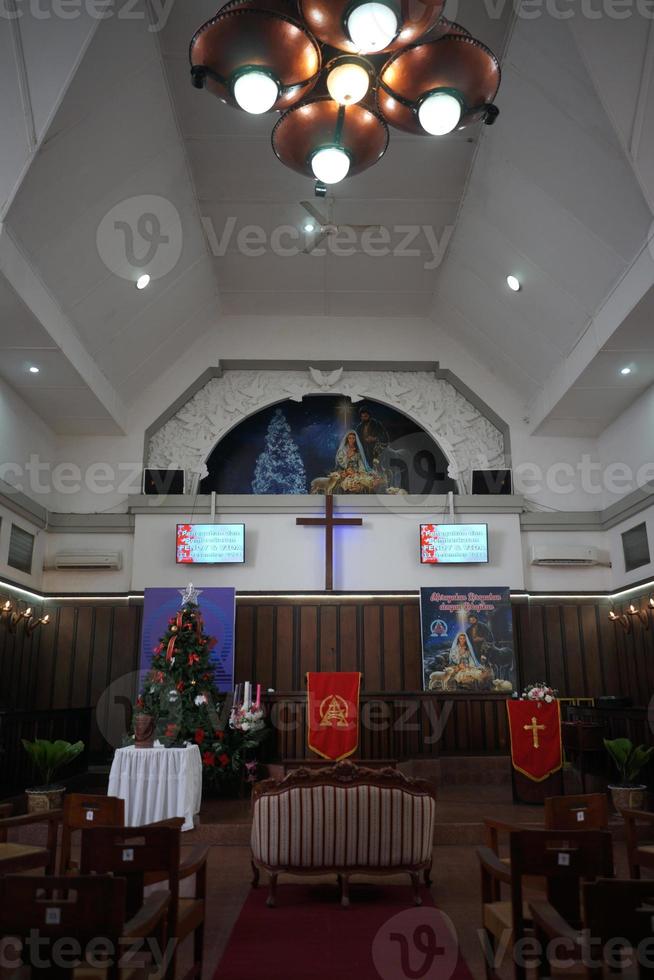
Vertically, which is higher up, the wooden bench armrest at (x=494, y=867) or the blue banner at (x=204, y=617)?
the blue banner at (x=204, y=617)

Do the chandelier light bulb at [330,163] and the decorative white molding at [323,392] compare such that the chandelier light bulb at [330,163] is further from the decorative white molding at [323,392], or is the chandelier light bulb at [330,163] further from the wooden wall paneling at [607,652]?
the wooden wall paneling at [607,652]

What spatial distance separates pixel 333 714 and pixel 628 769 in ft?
11.1

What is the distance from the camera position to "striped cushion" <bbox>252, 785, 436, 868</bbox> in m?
5.24

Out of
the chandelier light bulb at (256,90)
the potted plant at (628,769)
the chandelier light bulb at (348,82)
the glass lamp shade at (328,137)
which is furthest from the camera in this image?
the potted plant at (628,769)

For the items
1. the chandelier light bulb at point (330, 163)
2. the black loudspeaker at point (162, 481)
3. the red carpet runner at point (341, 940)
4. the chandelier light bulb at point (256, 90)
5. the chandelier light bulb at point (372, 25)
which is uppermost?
the black loudspeaker at point (162, 481)

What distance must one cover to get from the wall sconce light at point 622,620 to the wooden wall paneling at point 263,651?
524cm

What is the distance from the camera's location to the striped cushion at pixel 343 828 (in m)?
5.24

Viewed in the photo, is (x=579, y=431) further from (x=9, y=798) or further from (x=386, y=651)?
(x=9, y=798)

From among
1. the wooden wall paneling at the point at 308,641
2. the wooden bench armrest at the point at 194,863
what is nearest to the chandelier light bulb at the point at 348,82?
the wooden bench armrest at the point at 194,863

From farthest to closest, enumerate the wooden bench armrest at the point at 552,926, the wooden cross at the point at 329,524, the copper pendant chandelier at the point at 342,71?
the wooden cross at the point at 329,524 → the copper pendant chandelier at the point at 342,71 → the wooden bench armrest at the point at 552,926

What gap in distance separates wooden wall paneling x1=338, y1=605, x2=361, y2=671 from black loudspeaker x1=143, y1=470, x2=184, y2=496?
10.9 ft
